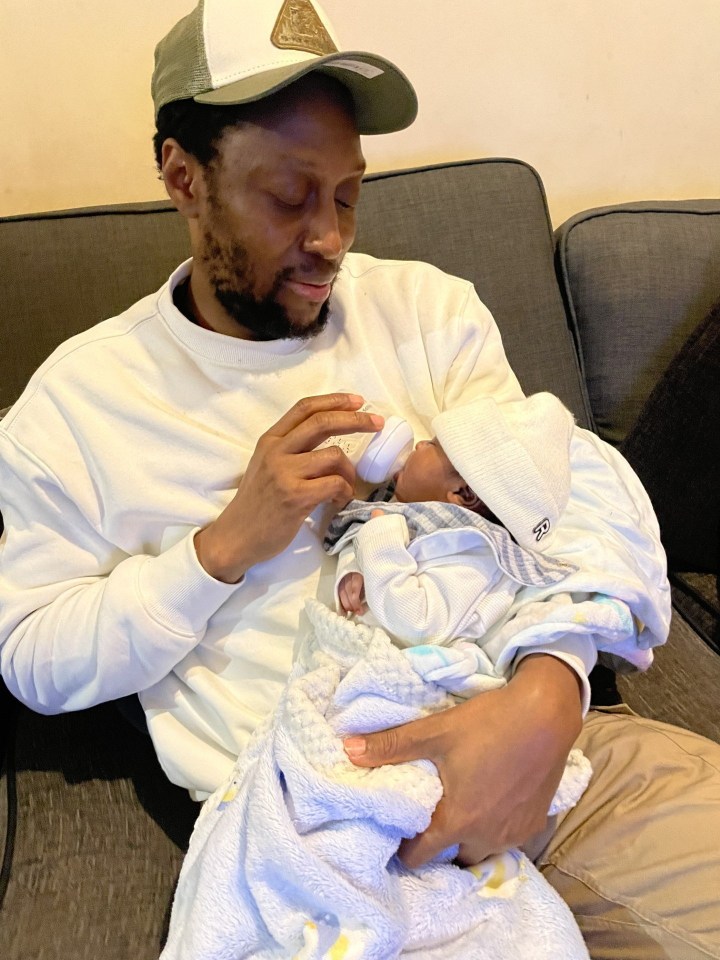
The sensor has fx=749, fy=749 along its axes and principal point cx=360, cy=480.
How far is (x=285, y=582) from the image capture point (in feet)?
3.19

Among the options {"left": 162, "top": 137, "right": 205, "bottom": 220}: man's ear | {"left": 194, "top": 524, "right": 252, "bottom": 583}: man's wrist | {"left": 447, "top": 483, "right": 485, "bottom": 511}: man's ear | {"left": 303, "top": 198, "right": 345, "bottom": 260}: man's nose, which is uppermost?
{"left": 162, "top": 137, "right": 205, "bottom": 220}: man's ear

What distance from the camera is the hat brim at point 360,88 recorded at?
84 centimetres

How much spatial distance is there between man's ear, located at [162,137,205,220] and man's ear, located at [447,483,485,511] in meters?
0.50

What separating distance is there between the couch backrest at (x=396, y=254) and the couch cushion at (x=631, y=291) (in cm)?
6

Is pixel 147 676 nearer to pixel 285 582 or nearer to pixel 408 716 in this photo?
pixel 285 582

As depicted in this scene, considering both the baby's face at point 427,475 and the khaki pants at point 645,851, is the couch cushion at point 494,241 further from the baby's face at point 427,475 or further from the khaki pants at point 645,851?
the khaki pants at point 645,851

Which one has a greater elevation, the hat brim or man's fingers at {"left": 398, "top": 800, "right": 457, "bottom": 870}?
the hat brim

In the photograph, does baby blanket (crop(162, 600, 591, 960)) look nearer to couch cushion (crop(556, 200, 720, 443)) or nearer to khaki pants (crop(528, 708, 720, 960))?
khaki pants (crop(528, 708, 720, 960))

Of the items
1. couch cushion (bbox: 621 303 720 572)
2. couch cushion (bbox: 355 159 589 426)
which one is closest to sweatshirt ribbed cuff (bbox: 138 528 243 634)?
couch cushion (bbox: 355 159 589 426)

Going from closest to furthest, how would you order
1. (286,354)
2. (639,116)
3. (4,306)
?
(286,354) < (4,306) < (639,116)

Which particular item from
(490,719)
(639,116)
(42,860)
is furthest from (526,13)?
(42,860)

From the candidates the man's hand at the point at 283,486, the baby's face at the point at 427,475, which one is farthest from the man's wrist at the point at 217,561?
the baby's face at the point at 427,475

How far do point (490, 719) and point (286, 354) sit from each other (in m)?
0.54

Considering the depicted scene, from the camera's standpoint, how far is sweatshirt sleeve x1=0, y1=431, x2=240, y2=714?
90 cm
